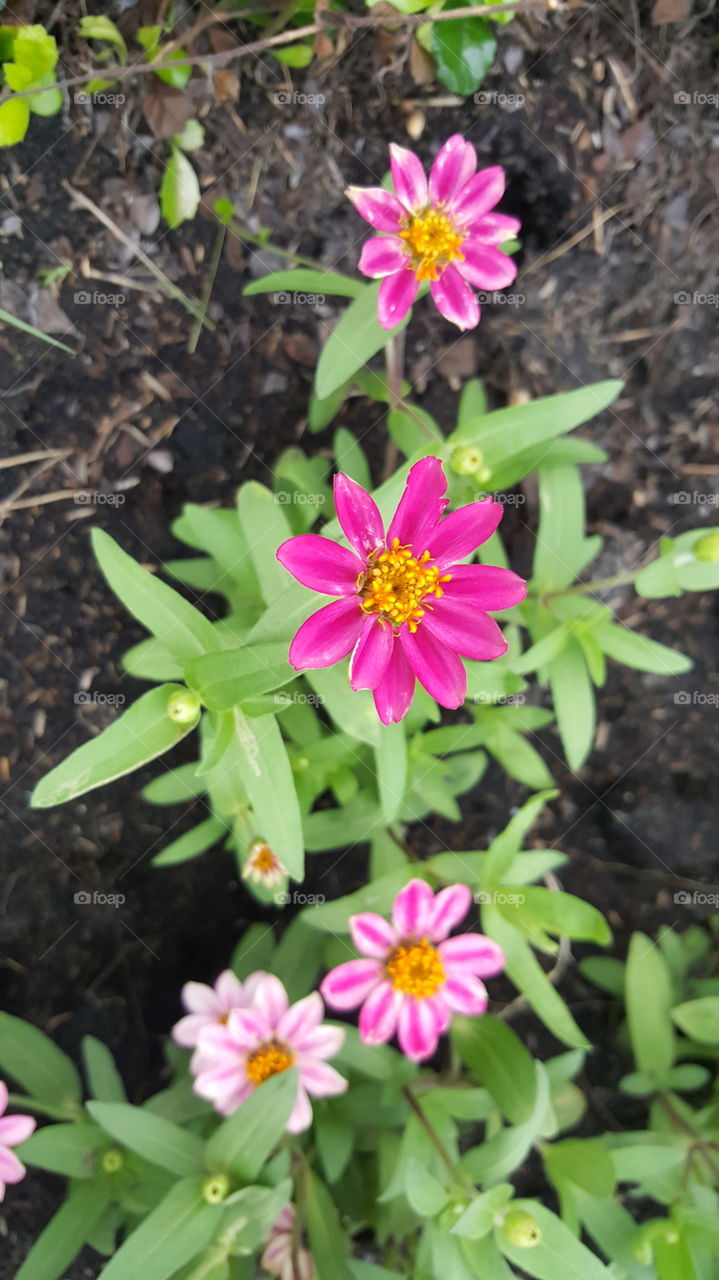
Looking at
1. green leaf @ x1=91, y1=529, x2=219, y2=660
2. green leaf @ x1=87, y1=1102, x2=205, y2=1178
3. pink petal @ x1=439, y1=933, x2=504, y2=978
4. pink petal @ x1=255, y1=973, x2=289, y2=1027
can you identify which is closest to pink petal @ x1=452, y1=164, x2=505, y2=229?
green leaf @ x1=91, y1=529, x2=219, y2=660

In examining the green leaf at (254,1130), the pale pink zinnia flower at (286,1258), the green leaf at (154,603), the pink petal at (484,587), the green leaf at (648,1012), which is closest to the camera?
the pink petal at (484,587)

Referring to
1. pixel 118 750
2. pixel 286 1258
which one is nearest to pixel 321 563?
pixel 118 750

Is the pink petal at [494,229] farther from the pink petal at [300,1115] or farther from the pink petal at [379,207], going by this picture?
the pink petal at [300,1115]

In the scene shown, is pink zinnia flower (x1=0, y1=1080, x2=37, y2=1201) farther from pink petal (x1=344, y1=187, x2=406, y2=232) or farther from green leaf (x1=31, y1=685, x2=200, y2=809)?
pink petal (x1=344, y1=187, x2=406, y2=232)

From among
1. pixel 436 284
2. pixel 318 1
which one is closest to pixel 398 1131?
pixel 436 284

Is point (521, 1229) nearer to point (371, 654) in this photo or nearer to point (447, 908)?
point (447, 908)

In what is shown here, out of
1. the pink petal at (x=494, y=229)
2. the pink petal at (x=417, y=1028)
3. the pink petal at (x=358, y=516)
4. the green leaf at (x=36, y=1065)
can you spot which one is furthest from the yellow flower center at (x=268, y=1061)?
the pink petal at (x=494, y=229)
